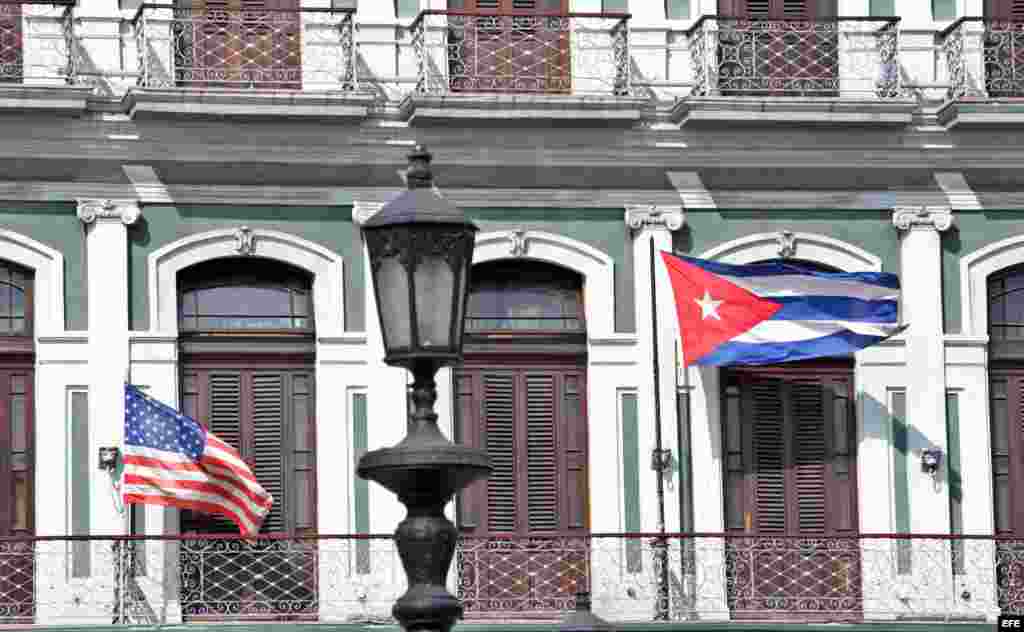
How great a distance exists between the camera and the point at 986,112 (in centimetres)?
2770

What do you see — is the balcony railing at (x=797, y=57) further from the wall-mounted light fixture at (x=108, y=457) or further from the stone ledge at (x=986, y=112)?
the wall-mounted light fixture at (x=108, y=457)

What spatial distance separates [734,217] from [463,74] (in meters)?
2.76

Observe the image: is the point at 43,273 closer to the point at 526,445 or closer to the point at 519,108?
the point at 519,108

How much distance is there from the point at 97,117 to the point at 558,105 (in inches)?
156

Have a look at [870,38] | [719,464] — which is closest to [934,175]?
[870,38]

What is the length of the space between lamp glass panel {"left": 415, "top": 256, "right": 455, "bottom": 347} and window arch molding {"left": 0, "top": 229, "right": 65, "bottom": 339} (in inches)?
496

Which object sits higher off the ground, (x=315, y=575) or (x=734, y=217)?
(x=734, y=217)

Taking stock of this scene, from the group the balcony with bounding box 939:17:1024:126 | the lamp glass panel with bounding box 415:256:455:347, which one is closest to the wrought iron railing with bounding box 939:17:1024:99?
the balcony with bounding box 939:17:1024:126

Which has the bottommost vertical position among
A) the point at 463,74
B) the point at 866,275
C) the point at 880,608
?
the point at 880,608

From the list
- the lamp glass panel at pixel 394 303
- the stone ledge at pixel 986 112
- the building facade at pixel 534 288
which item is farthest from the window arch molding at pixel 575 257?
the lamp glass panel at pixel 394 303

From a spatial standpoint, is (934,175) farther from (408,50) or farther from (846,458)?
(408,50)

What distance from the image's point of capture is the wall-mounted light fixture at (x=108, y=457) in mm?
26469

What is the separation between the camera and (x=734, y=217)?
27969 mm

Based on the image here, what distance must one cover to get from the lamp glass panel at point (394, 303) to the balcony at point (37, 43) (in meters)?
12.4
